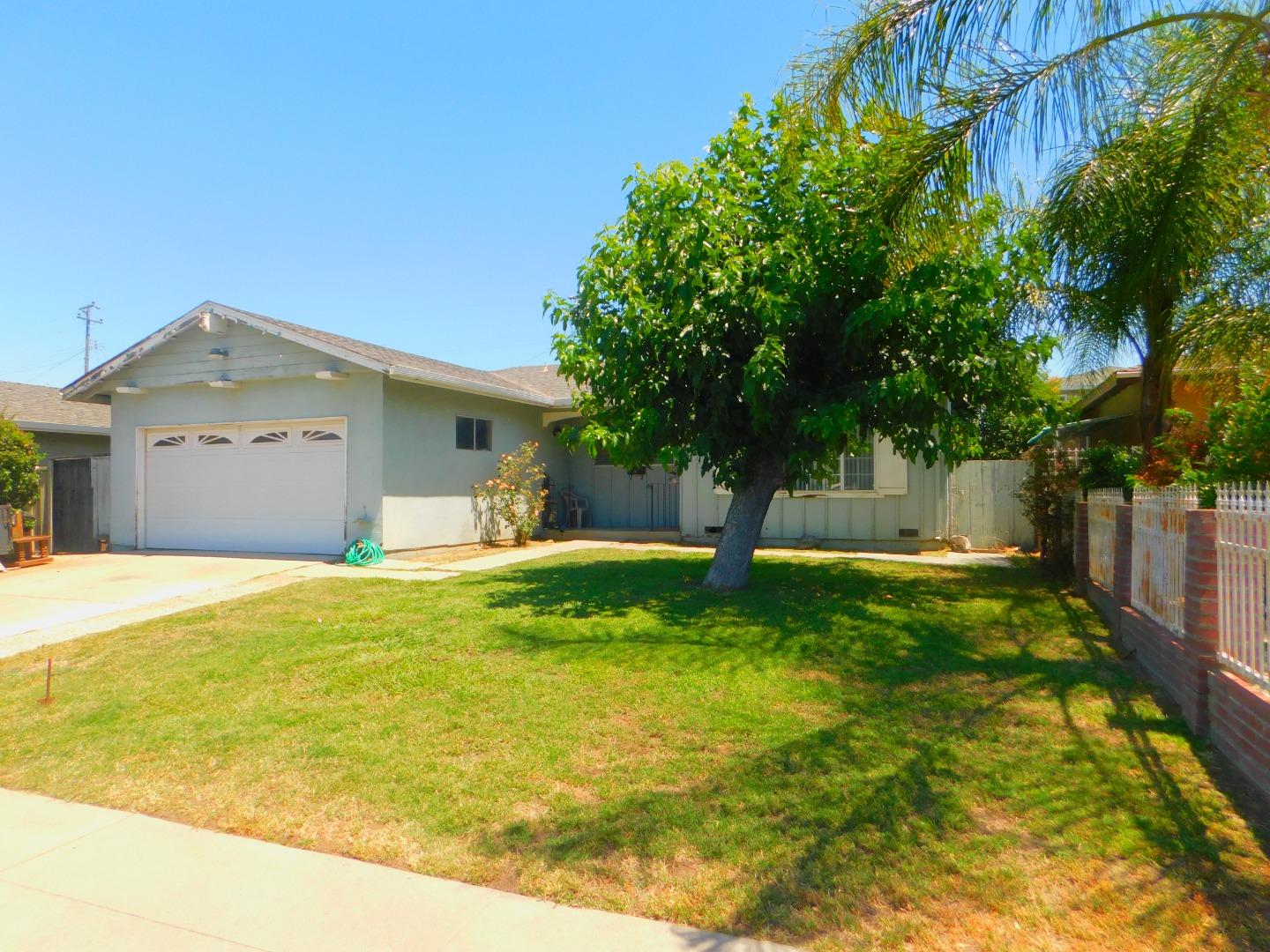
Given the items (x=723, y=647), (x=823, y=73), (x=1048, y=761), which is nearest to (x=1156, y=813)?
(x=1048, y=761)

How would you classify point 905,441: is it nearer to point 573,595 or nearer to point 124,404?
point 573,595

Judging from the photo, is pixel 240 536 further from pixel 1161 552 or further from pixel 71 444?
pixel 1161 552

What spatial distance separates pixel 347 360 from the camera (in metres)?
13.1

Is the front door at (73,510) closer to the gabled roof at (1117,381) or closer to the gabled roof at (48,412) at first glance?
the gabled roof at (48,412)

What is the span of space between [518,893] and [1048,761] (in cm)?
296

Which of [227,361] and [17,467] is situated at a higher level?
[227,361]

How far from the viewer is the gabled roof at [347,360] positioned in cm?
1316

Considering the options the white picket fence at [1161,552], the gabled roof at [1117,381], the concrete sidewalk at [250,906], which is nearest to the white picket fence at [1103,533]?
the white picket fence at [1161,552]

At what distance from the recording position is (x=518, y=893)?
347cm

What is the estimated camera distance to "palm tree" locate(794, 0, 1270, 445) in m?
6.59

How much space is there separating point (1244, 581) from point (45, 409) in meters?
21.5

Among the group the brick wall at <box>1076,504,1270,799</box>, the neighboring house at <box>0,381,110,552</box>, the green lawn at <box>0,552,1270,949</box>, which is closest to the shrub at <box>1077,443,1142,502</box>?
the green lawn at <box>0,552,1270,949</box>

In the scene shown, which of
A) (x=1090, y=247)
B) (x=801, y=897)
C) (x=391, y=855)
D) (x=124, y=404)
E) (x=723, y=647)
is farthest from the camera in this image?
(x=124, y=404)

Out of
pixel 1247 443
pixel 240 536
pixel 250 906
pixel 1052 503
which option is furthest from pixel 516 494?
pixel 250 906
